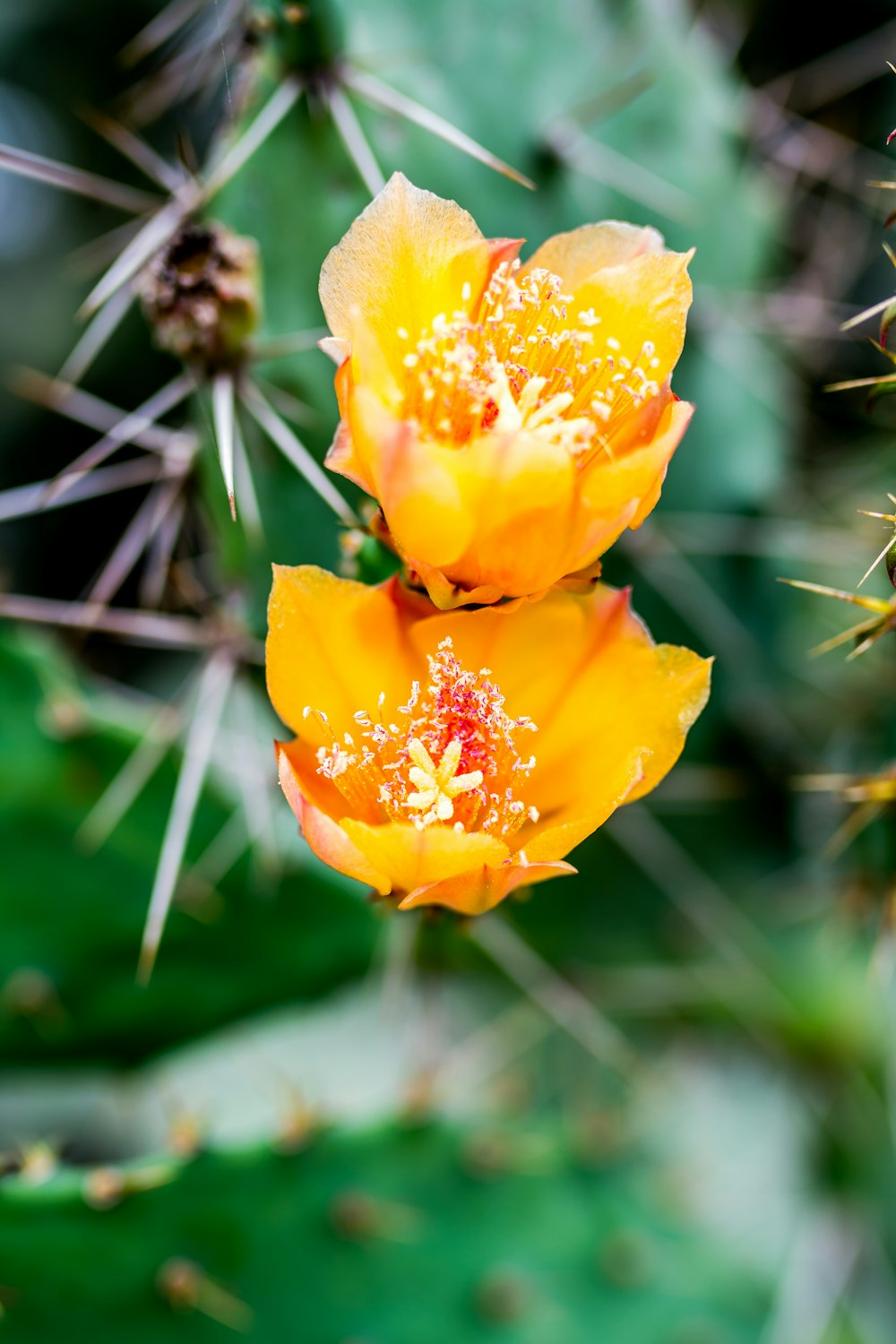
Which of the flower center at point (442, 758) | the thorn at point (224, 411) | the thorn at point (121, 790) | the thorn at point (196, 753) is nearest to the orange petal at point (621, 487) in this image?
the flower center at point (442, 758)

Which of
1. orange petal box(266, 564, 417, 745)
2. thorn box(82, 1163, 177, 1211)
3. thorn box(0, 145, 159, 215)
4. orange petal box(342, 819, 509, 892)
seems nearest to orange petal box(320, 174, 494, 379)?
orange petal box(266, 564, 417, 745)

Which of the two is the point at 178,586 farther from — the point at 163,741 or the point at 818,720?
the point at 818,720

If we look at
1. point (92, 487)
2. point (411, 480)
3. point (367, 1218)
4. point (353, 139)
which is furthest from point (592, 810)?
point (92, 487)

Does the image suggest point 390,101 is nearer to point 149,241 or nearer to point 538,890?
point 149,241

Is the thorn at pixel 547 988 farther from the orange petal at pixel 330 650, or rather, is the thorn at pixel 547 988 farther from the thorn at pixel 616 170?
the thorn at pixel 616 170

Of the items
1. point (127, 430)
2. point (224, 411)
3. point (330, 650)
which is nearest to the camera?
point (330, 650)

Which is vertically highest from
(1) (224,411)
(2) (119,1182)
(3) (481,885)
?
(1) (224,411)

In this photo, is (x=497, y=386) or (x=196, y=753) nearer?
(x=497, y=386)

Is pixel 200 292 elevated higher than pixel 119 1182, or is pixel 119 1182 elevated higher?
pixel 200 292
